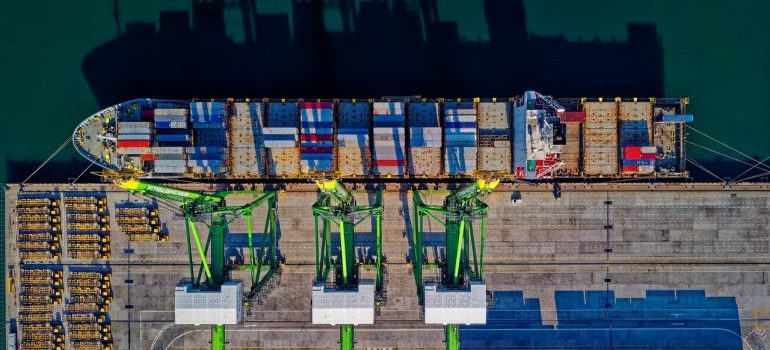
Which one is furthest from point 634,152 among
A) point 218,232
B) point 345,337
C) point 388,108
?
point 218,232

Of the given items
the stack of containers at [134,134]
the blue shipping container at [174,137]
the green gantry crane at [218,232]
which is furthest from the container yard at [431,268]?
the stack of containers at [134,134]

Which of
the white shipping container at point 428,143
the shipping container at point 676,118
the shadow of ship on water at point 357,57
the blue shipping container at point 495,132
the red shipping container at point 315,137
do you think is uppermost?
the shadow of ship on water at point 357,57

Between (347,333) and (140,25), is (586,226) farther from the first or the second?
(140,25)

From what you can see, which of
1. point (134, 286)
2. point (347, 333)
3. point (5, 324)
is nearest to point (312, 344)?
point (347, 333)

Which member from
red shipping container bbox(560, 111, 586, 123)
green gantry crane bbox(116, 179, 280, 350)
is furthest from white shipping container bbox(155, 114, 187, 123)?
red shipping container bbox(560, 111, 586, 123)

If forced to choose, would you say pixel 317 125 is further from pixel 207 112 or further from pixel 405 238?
pixel 405 238

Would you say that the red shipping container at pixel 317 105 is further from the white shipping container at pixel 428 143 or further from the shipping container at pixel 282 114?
the white shipping container at pixel 428 143

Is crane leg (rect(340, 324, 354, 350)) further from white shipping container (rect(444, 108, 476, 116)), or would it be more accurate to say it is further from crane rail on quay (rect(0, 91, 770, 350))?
white shipping container (rect(444, 108, 476, 116))
